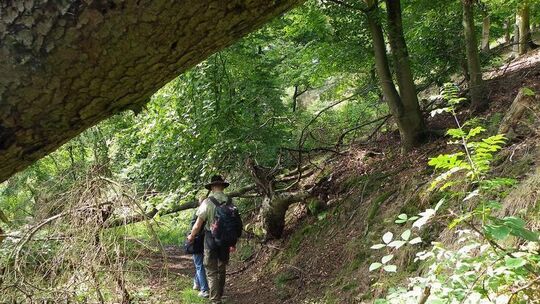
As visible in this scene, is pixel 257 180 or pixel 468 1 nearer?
pixel 468 1

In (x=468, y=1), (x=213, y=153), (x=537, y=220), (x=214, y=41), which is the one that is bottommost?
(x=537, y=220)

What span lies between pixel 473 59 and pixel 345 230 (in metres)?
3.42

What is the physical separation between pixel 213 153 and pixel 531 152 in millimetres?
5371

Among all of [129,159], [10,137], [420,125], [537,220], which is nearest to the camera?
[10,137]

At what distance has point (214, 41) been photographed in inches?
62.8

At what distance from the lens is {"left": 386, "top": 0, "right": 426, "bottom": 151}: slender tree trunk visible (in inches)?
284

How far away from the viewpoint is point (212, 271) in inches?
268

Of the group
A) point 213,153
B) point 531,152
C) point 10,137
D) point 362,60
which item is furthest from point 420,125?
point 10,137

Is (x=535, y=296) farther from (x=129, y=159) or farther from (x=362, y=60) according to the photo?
(x=129, y=159)

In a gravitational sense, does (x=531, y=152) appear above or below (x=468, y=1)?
below

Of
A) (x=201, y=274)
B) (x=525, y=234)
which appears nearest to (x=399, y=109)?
(x=201, y=274)

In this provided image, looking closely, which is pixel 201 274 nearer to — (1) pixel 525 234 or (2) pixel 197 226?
(2) pixel 197 226

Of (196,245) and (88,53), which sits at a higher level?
(88,53)

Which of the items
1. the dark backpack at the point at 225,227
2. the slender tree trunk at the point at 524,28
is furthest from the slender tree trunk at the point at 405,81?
the slender tree trunk at the point at 524,28
